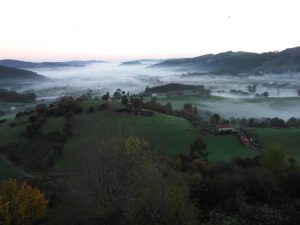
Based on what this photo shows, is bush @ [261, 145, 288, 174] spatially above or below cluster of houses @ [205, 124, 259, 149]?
above

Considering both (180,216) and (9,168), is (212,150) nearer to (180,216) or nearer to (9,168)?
(9,168)

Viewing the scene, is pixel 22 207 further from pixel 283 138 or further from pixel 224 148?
pixel 283 138

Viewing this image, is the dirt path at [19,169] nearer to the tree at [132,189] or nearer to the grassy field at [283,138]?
the tree at [132,189]

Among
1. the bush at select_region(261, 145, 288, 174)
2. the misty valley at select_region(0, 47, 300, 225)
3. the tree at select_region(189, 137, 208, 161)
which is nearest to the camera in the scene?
the misty valley at select_region(0, 47, 300, 225)

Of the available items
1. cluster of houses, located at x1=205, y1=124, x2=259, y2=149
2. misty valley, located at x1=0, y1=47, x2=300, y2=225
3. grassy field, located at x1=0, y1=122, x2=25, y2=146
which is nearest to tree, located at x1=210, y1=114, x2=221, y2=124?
misty valley, located at x1=0, y1=47, x2=300, y2=225

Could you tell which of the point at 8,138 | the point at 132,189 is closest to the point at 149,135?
the point at 8,138

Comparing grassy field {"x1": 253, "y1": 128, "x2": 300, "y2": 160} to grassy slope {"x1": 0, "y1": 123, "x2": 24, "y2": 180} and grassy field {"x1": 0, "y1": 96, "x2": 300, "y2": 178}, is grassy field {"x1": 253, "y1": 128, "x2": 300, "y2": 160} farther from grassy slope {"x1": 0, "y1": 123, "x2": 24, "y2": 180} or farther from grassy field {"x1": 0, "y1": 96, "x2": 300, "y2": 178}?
grassy slope {"x1": 0, "y1": 123, "x2": 24, "y2": 180}

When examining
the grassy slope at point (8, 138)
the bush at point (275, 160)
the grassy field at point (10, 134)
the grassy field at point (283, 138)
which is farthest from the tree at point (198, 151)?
the grassy field at point (10, 134)
